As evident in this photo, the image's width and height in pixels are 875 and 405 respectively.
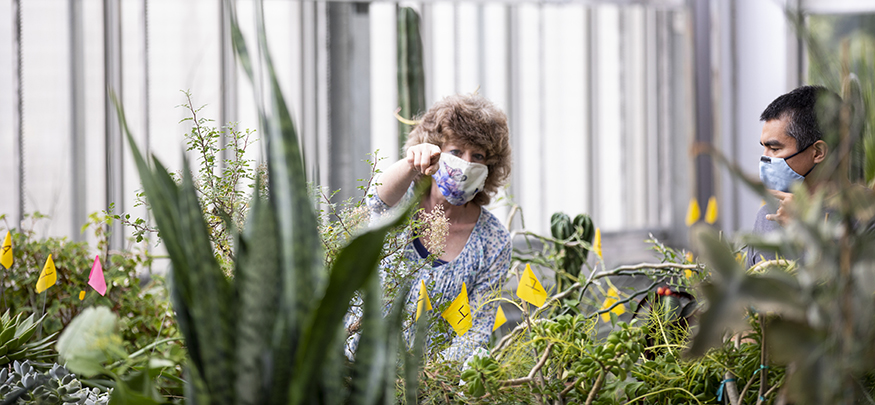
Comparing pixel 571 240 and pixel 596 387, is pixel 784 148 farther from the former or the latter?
pixel 596 387

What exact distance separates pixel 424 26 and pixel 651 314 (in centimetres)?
252

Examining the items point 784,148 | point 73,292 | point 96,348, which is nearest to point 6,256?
point 73,292

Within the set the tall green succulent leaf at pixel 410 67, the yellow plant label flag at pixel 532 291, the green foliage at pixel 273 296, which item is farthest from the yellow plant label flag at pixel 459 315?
the tall green succulent leaf at pixel 410 67

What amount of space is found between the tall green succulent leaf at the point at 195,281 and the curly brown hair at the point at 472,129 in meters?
0.88

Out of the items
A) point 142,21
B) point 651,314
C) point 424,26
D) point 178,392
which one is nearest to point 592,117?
point 424,26

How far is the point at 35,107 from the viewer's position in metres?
2.28

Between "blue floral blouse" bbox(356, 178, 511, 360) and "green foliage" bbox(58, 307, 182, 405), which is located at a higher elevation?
"green foliage" bbox(58, 307, 182, 405)

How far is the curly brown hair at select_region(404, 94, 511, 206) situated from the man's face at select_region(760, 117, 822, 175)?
566 millimetres

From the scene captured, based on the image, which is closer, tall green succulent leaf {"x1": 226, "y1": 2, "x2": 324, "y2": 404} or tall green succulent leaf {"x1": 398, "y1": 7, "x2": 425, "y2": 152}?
tall green succulent leaf {"x1": 226, "y1": 2, "x2": 324, "y2": 404}

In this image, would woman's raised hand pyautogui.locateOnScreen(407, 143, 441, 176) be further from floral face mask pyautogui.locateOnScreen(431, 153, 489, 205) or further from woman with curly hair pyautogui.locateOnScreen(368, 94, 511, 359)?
floral face mask pyautogui.locateOnScreen(431, 153, 489, 205)

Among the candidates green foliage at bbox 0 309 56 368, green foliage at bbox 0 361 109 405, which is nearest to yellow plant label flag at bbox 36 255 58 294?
green foliage at bbox 0 309 56 368

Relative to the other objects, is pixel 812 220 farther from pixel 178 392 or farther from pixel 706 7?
pixel 706 7

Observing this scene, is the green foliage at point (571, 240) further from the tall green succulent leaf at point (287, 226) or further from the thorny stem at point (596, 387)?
the tall green succulent leaf at point (287, 226)

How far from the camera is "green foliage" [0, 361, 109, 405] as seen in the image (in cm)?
75
